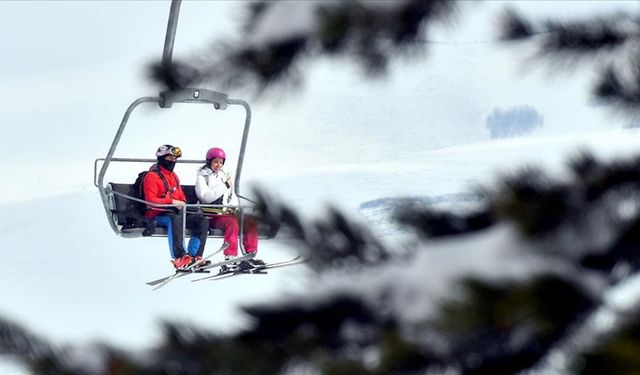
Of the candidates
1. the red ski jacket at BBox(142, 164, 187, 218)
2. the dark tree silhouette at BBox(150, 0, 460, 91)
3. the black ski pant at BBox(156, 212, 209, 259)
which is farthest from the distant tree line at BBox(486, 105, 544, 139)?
the dark tree silhouette at BBox(150, 0, 460, 91)

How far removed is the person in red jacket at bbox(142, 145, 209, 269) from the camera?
27.6 feet

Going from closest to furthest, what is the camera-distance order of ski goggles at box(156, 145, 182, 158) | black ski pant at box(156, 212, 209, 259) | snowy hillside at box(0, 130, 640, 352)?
black ski pant at box(156, 212, 209, 259) → ski goggles at box(156, 145, 182, 158) → snowy hillside at box(0, 130, 640, 352)

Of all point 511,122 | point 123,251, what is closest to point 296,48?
point 123,251

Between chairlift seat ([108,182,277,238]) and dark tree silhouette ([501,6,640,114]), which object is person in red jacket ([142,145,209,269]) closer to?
chairlift seat ([108,182,277,238])

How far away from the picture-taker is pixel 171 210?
8.35 meters

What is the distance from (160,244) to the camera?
1480cm

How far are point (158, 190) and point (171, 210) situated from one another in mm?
263

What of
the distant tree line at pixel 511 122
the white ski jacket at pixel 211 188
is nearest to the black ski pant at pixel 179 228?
the white ski jacket at pixel 211 188

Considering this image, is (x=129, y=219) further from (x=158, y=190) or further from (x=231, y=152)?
(x=231, y=152)

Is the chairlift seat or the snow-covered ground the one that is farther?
the chairlift seat

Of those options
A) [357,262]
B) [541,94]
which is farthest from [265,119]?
[357,262]

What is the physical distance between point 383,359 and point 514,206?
0.17 m

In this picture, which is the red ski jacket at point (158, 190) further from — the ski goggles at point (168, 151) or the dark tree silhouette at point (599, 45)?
the dark tree silhouette at point (599, 45)

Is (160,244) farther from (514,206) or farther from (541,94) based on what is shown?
(541,94)
